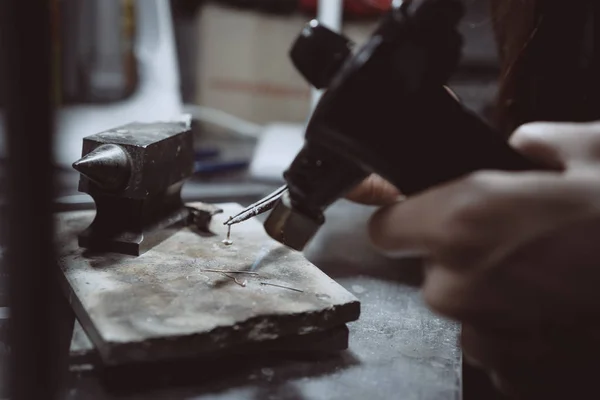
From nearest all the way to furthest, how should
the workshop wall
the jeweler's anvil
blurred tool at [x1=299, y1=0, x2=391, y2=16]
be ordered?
the jeweler's anvil
blurred tool at [x1=299, y1=0, x2=391, y2=16]
the workshop wall

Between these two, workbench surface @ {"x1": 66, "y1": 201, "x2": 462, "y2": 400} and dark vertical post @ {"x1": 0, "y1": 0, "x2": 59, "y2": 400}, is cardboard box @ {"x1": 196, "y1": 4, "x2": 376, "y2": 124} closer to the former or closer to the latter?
workbench surface @ {"x1": 66, "y1": 201, "x2": 462, "y2": 400}

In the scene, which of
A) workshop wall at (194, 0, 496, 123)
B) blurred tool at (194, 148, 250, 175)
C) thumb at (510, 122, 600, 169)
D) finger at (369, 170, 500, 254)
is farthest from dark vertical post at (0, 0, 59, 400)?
workshop wall at (194, 0, 496, 123)

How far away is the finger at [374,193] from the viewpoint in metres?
0.84

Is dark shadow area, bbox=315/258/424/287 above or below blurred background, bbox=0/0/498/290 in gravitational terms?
below

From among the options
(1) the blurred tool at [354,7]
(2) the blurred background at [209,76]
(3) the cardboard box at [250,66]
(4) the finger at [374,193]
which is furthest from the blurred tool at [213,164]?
(4) the finger at [374,193]

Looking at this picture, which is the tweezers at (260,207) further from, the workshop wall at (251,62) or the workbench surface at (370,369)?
the workshop wall at (251,62)

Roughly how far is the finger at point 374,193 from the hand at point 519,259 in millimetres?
281

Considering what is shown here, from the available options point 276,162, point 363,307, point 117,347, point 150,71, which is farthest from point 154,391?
point 150,71

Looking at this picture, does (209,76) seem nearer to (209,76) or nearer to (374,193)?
(209,76)

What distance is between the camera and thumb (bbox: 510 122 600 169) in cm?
58

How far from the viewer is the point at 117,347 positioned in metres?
0.57

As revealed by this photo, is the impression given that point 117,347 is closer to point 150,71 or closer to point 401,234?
point 401,234

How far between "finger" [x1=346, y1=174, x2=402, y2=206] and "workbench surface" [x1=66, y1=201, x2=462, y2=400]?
0.11m

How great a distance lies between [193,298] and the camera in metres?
0.66
